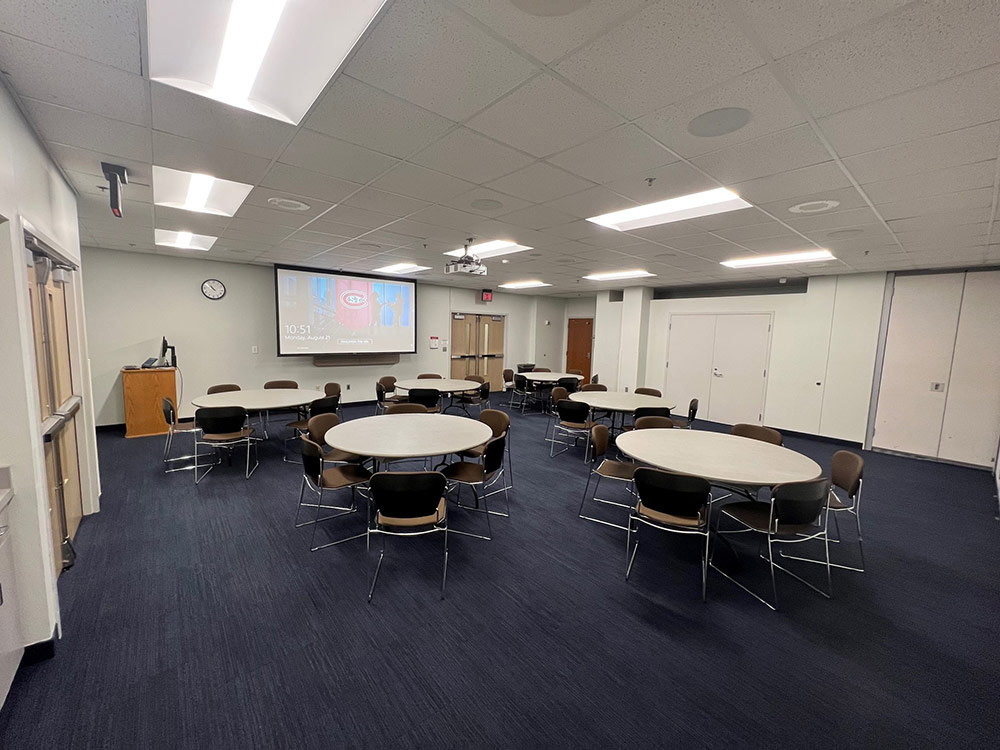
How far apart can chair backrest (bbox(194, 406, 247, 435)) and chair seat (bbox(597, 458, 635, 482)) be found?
3.82 m

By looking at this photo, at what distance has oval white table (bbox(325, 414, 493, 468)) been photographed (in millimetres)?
2891

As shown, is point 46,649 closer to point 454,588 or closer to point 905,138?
point 454,588

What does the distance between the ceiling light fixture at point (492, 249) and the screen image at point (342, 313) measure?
9.72 feet

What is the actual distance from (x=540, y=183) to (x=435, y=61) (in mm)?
1407

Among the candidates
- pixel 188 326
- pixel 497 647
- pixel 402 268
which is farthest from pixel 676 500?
pixel 188 326

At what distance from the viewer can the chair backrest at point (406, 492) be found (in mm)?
2400

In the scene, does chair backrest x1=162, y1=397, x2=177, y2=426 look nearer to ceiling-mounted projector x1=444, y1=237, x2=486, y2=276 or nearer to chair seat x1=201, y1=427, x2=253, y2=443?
chair seat x1=201, y1=427, x2=253, y2=443

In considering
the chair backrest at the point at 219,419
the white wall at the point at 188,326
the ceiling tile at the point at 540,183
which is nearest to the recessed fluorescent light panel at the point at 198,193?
the chair backrest at the point at 219,419

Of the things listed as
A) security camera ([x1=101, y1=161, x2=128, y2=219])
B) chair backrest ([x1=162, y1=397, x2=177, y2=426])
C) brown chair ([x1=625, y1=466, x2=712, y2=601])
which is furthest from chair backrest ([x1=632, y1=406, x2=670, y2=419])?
chair backrest ([x1=162, y1=397, x2=177, y2=426])

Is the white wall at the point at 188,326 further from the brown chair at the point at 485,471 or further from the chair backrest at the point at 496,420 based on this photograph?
the brown chair at the point at 485,471

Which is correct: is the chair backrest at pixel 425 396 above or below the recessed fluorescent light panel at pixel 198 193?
below

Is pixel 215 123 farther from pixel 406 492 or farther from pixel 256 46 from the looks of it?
pixel 406 492

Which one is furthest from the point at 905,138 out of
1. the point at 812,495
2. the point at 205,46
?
the point at 205,46

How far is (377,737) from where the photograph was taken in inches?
65.9
